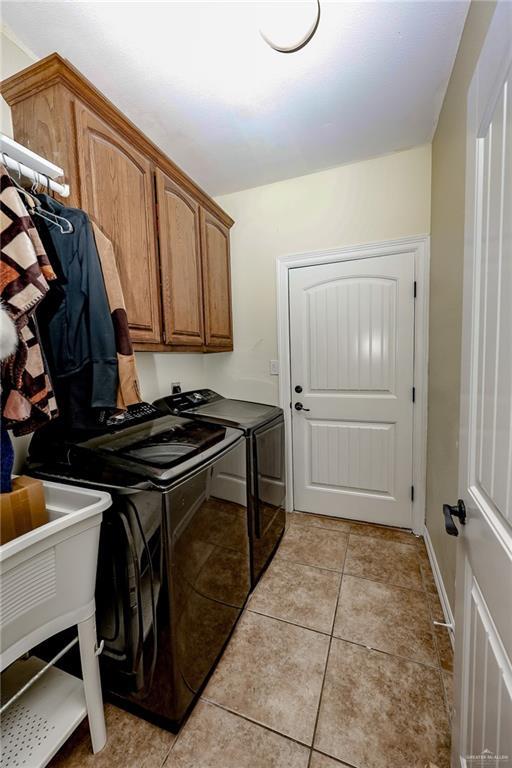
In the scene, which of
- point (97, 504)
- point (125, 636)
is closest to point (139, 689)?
point (125, 636)

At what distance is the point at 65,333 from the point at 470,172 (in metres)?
1.29

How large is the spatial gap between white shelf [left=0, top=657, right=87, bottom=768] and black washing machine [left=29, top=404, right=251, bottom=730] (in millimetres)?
141

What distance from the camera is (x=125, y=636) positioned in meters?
1.08

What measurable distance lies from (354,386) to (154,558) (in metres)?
1.76

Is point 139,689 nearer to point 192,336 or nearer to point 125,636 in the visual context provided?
point 125,636

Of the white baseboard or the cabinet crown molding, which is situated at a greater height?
the cabinet crown molding

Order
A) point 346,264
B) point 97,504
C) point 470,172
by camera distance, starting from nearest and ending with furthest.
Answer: point 470,172 < point 97,504 < point 346,264

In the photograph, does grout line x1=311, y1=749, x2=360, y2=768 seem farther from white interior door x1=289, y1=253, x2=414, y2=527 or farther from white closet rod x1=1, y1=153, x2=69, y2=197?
white closet rod x1=1, y1=153, x2=69, y2=197

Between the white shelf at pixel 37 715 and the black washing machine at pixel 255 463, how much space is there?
851 mm

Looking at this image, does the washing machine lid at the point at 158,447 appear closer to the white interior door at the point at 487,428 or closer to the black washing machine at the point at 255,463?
the black washing machine at the point at 255,463

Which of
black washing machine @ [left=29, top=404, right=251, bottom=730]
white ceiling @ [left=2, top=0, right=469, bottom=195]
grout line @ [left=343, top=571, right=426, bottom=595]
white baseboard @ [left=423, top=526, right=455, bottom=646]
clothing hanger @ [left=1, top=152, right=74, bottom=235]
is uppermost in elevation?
white ceiling @ [left=2, top=0, right=469, bottom=195]

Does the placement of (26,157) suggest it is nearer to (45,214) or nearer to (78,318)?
(45,214)

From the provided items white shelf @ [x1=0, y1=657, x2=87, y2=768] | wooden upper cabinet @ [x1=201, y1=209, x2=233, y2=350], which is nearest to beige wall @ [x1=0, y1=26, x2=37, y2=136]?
wooden upper cabinet @ [x1=201, y1=209, x2=233, y2=350]

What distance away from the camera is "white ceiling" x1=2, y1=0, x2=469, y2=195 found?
3.82ft
